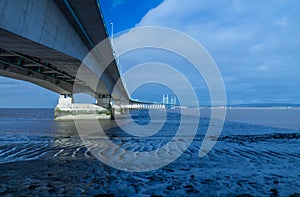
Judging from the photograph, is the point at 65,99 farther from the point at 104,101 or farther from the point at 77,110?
the point at 104,101

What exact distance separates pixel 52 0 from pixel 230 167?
10222 millimetres

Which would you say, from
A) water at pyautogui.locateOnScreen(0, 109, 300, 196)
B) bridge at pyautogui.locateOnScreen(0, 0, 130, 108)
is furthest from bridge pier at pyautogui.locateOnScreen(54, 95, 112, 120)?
water at pyautogui.locateOnScreen(0, 109, 300, 196)

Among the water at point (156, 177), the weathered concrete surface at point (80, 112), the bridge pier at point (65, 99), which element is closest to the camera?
the water at point (156, 177)

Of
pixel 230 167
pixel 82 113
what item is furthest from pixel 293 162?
pixel 82 113

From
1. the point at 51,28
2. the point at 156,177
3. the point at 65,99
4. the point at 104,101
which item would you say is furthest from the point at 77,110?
the point at 156,177

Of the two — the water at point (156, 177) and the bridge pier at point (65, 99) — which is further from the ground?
the bridge pier at point (65, 99)

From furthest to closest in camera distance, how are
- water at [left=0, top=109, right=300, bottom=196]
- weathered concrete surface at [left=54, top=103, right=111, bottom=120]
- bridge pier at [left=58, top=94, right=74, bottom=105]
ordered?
bridge pier at [left=58, top=94, right=74, bottom=105] < weathered concrete surface at [left=54, top=103, right=111, bottom=120] < water at [left=0, top=109, right=300, bottom=196]

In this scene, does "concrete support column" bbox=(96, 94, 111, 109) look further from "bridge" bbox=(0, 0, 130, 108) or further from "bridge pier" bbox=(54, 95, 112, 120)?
"bridge" bbox=(0, 0, 130, 108)

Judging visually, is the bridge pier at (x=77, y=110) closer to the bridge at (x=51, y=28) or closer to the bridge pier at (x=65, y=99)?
the bridge pier at (x=65, y=99)

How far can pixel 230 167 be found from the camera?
10016 millimetres

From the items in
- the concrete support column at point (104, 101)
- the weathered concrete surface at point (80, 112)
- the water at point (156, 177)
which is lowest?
the water at point (156, 177)

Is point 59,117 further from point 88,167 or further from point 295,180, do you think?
point 295,180

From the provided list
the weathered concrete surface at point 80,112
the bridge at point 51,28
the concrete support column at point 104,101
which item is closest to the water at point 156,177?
the bridge at point 51,28

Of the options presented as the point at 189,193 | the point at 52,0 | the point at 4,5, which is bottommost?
the point at 189,193
